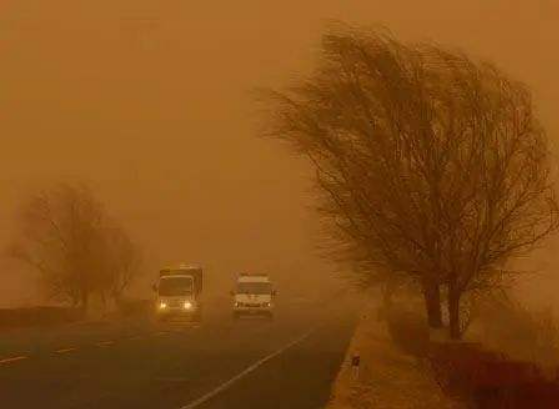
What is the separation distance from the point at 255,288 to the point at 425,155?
4140cm

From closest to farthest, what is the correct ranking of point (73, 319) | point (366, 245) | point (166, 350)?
point (366, 245) < point (166, 350) < point (73, 319)

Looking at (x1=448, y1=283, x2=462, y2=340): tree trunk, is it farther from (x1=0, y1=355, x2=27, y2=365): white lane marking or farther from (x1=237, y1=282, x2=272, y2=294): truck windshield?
(x1=237, y1=282, x2=272, y2=294): truck windshield

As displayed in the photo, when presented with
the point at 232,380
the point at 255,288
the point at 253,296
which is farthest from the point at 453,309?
the point at 253,296

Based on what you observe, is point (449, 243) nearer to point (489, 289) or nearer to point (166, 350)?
point (489, 289)

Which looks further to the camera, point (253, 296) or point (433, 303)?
point (253, 296)

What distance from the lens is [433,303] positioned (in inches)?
1055

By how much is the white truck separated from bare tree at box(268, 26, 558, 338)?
1561 inches

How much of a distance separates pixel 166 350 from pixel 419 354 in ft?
26.4

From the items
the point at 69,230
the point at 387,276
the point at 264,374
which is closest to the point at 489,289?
the point at 387,276

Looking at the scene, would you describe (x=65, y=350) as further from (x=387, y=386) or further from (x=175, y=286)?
(x=175, y=286)

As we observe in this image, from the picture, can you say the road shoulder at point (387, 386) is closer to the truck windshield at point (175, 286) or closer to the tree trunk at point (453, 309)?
the tree trunk at point (453, 309)

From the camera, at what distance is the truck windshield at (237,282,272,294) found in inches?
2516

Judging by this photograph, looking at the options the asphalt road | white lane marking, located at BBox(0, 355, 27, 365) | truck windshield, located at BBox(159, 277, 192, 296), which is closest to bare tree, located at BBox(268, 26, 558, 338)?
the asphalt road

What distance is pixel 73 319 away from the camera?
2345 inches
